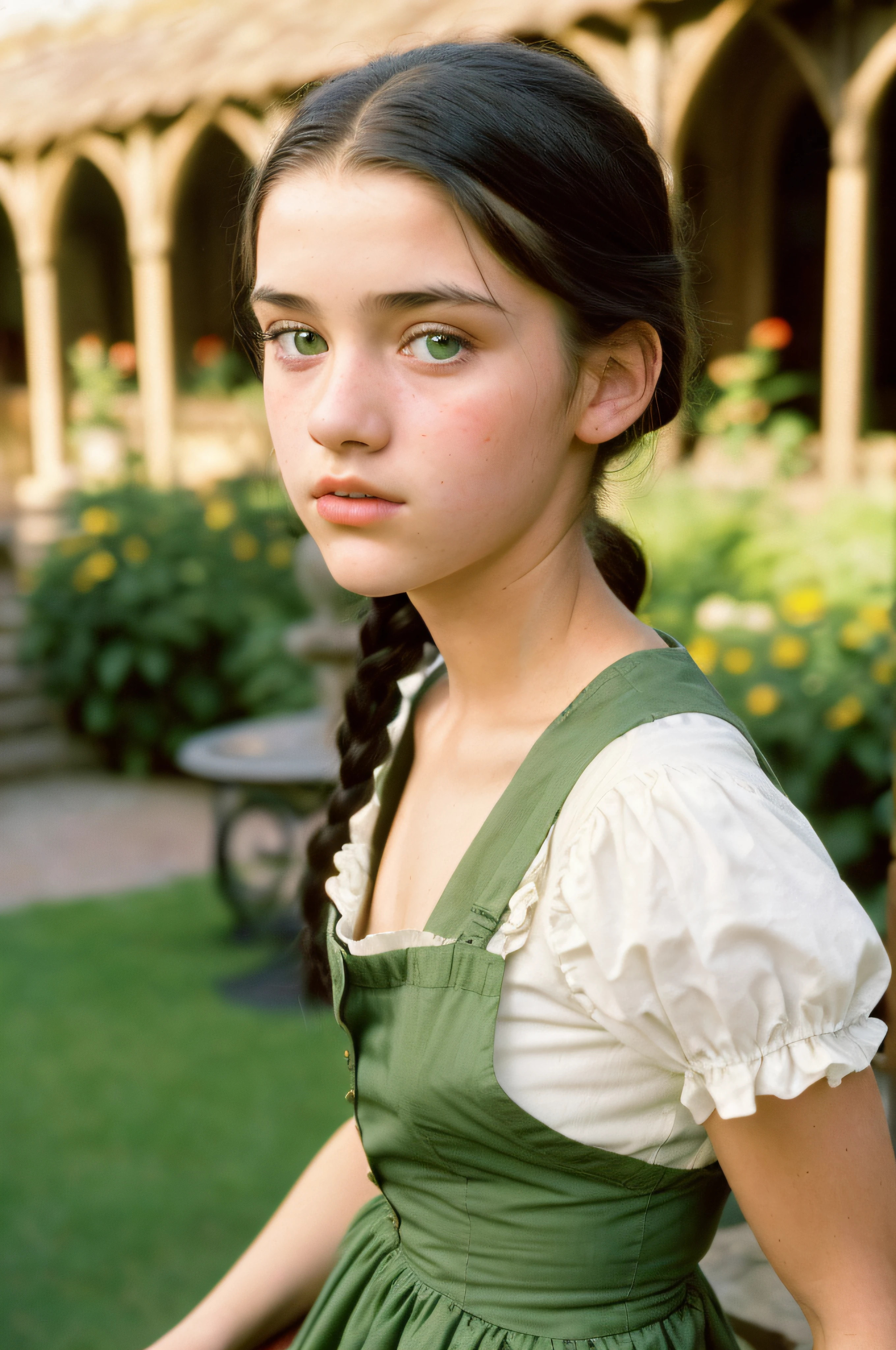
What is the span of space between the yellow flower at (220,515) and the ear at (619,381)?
7.18 metres

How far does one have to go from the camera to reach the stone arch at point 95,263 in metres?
14.5

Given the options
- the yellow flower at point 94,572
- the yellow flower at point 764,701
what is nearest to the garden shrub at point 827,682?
the yellow flower at point 764,701

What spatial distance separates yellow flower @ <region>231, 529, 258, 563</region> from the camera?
7.93 metres

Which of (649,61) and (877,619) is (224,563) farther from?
(877,619)

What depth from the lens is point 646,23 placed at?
709 centimetres

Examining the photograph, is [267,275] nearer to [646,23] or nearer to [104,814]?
[104,814]

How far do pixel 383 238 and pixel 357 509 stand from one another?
0.66ft

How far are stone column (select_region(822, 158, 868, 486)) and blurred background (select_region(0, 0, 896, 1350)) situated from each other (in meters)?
0.02

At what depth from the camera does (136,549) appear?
7.82m

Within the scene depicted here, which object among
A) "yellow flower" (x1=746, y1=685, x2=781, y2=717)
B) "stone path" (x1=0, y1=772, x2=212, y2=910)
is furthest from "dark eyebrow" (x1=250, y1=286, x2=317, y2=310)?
"stone path" (x1=0, y1=772, x2=212, y2=910)

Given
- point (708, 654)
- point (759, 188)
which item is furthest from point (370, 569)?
point (759, 188)

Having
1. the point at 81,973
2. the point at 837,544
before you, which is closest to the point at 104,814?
the point at 81,973

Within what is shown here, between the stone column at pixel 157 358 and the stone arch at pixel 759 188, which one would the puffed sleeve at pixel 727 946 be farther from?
the stone column at pixel 157 358

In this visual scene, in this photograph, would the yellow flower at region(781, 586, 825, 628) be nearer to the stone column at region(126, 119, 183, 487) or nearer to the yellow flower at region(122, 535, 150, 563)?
the yellow flower at region(122, 535, 150, 563)
